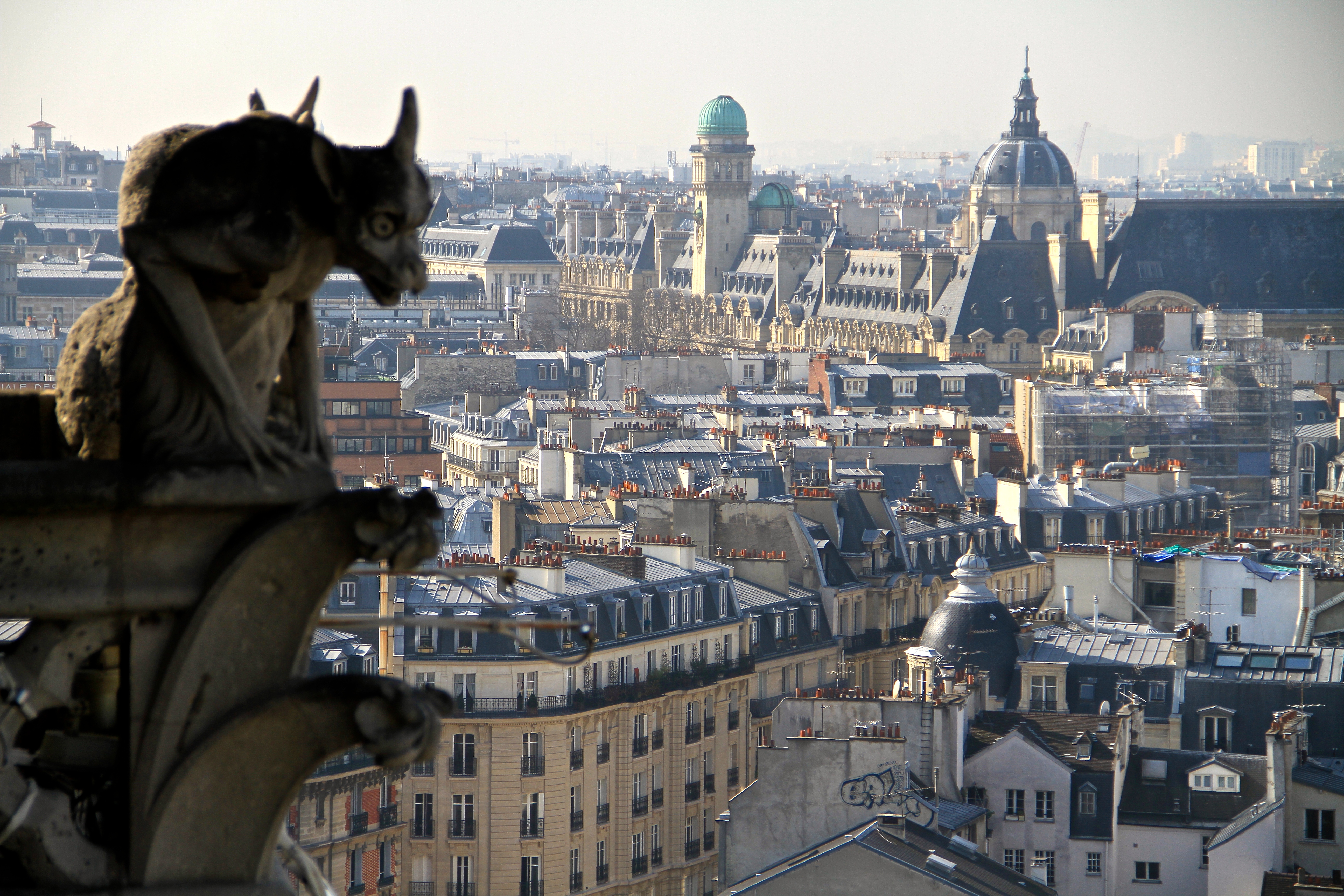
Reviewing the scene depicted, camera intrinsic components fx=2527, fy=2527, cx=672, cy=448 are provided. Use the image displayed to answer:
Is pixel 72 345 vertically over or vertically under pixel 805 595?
over

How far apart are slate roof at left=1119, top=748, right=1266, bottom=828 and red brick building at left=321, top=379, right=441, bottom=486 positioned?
124ft

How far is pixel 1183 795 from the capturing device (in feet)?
111

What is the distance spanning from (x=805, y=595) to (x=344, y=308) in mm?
80988

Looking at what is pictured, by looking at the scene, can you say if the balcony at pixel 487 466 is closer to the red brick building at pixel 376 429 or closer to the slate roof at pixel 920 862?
the red brick building at pixel 376 429

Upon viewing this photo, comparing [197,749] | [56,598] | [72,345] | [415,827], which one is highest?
[72,345]

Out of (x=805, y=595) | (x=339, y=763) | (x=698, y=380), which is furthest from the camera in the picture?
(x=698, y=380)

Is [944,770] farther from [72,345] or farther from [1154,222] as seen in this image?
[1154,222]

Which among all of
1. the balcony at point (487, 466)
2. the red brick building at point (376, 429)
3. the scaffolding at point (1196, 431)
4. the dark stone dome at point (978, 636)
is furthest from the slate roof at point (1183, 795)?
the scaffolding at point (1196, 431)

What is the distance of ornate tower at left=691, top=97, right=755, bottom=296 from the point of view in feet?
507

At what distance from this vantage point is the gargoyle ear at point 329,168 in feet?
13.4

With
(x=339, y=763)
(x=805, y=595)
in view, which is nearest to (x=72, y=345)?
(x=339, y=763)

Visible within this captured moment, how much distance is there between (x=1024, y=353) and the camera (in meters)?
122

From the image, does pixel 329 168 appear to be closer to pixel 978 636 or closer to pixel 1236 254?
pixel 978 636

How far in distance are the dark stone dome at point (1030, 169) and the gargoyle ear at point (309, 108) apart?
160993 mm
